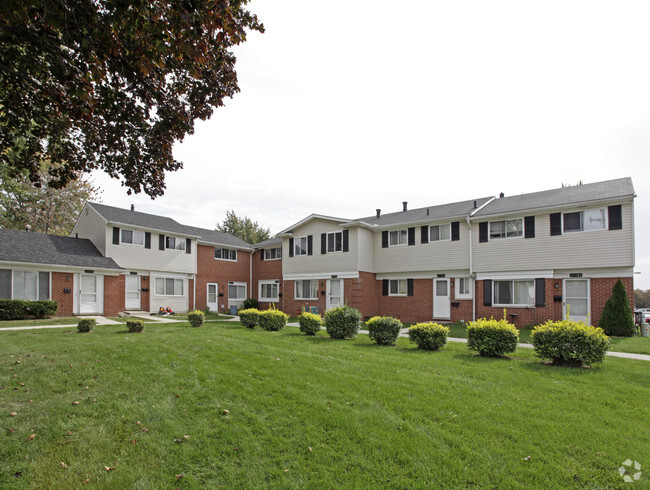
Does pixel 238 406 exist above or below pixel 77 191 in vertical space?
below

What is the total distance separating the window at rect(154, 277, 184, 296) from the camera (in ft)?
83.7

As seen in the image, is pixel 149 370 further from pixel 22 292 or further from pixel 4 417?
pixel 22 292

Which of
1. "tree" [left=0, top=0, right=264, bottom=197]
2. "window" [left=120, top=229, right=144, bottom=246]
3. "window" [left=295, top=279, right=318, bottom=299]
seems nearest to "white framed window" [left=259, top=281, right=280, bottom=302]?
"window" [left=295, top=279, right=318, bottom=299]

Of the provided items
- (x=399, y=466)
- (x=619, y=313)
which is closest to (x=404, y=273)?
(x=619, y=313)

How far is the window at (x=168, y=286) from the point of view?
2550 cm

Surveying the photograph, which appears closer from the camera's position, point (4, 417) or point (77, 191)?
point (4, 417)

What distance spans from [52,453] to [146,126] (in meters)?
5.21

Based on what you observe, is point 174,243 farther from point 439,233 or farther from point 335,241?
point 439,233

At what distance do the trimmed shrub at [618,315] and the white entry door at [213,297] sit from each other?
949 inches

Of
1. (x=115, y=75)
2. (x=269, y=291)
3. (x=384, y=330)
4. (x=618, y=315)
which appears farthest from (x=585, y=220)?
(x=269, y=291)

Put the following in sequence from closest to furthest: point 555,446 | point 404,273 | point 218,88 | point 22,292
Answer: point 555,446, point 218,88, point 22,292, point 404,273

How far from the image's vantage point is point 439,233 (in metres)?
21.2

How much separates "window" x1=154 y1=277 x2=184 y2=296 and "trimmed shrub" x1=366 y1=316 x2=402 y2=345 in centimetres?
1878

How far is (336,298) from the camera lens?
23734mm
